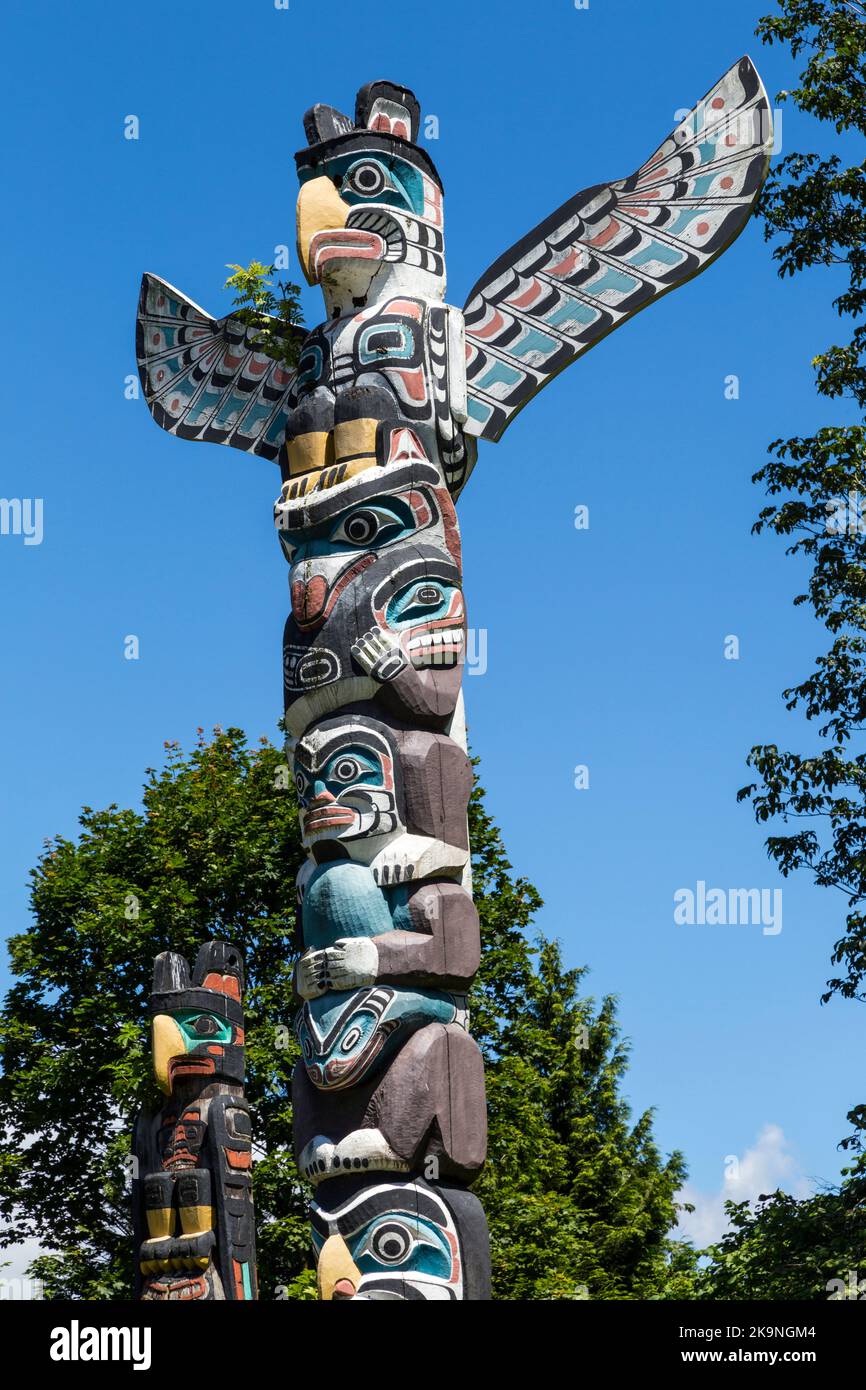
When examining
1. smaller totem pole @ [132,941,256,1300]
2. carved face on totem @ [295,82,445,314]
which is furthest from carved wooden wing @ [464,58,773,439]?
smaller totem pole @ [132,941,256,1300]

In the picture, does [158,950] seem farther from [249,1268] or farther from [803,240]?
[803,240]

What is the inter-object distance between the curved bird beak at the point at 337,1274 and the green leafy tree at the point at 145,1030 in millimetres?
10878

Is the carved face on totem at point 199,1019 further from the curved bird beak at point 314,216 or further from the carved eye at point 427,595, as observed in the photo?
the curved bird beak at point 314,216

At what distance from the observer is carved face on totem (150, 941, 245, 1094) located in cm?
1367

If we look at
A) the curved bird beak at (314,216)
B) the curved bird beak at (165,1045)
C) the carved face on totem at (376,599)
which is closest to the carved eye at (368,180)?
the curved bird beak at (314,216)

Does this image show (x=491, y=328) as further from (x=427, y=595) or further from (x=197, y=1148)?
A: (x=197, y=1148)

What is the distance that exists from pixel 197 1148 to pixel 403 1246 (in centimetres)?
545

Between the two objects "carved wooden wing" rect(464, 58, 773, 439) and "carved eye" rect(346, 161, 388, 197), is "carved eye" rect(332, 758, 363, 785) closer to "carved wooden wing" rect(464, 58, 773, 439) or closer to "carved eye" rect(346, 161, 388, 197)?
"carved wooden wing" rect(464, 58, 773, 439)

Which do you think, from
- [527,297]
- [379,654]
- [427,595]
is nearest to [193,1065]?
[379,654]

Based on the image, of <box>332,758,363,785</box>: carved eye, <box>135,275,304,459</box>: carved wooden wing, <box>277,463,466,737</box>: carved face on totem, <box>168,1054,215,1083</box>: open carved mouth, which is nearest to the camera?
<box>332,758,363,785</box>: carved eye

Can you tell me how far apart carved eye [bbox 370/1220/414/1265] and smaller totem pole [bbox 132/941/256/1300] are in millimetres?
5011

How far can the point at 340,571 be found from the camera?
32.3 ft

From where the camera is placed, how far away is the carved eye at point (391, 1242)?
330 inches
